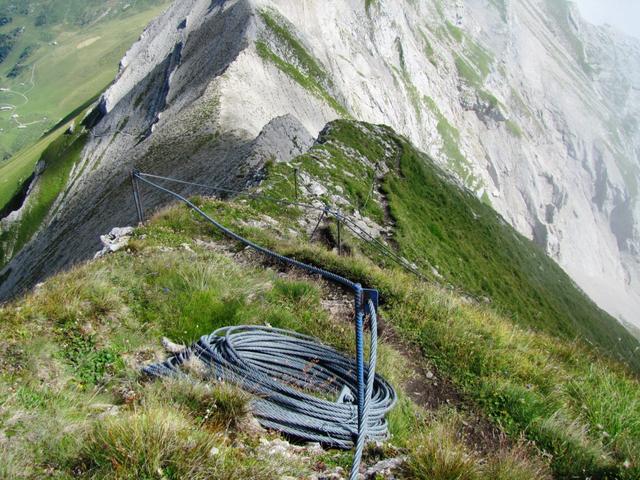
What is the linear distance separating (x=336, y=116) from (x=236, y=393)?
179ft

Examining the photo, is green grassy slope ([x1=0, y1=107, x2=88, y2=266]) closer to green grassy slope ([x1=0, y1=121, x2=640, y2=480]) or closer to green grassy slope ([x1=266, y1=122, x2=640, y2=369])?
green grassy slope ([x1=266, y1=122, x2=640, y2=369])

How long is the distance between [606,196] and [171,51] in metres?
181

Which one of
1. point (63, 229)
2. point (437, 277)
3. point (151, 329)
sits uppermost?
point (151, 329)

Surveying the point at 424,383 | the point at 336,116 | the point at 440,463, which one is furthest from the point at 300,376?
the point at 336,116

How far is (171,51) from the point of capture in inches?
2697

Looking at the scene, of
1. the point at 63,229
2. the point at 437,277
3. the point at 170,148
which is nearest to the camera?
the point at 437,277

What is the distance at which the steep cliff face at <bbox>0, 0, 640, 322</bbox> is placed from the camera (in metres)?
38.0

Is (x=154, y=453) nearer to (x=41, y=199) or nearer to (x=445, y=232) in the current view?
(x=445, y=232)

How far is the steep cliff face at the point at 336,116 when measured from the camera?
125ft

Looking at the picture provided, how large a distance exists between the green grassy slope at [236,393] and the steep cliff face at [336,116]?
51.1ft

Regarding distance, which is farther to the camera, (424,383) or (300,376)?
(424,383)

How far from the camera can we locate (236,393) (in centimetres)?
469

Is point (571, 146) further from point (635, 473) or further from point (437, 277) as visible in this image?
point (635, 473)

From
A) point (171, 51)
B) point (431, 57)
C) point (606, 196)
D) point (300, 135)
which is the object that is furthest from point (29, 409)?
point (606, 196)
